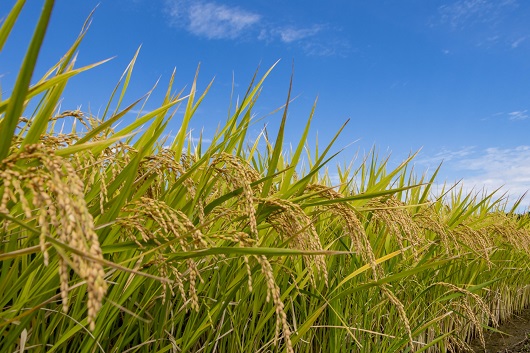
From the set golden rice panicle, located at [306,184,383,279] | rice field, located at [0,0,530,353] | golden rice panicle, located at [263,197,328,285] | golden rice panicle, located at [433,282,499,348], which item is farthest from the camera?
golden rice panicle, located at [433,282,499,348]

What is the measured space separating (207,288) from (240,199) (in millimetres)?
796

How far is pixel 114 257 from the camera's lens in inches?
63.1

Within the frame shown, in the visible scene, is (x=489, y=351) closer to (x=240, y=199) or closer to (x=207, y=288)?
(x=207, y=288)

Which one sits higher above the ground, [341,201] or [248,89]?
[248,89]

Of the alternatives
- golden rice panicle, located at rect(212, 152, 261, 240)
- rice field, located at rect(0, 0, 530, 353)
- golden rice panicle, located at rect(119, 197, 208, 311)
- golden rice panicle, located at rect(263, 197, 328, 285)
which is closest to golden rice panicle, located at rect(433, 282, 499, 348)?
rice field, located at rect(0, 0, 530, 353)

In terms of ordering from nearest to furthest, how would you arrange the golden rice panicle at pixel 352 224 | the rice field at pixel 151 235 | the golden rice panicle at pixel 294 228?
1. the rice field at pixel 151 235
2. the golden rice panicle at pixel 294 228
3. the golden rice panicle at pixel 352 224

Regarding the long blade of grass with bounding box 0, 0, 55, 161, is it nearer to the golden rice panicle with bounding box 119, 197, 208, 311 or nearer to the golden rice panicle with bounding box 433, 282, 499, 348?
the golden rice panicle with bounding box 119, 197, 208, 311

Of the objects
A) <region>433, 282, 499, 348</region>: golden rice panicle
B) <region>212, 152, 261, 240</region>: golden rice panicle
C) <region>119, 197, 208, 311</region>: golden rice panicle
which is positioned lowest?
<region>433, 282, 499, 348</region>: golden rice panicle

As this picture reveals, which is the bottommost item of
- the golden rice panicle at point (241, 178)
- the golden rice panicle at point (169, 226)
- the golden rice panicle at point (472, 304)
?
the golden rice panicle at point (472, 304)

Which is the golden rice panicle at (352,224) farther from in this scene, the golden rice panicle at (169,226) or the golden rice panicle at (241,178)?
the golden rice panicle at (169,226)

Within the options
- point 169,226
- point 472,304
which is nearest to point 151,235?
point 169,226

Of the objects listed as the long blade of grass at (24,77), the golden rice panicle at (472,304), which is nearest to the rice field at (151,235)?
the long blade of grass at (24,77)

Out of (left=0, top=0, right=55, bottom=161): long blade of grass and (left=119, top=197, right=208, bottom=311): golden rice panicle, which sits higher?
(left=0, top=0, right=55, bottom=161): long blade of grass

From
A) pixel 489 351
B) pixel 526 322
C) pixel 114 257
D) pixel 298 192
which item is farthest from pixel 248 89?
pixel 526 322
